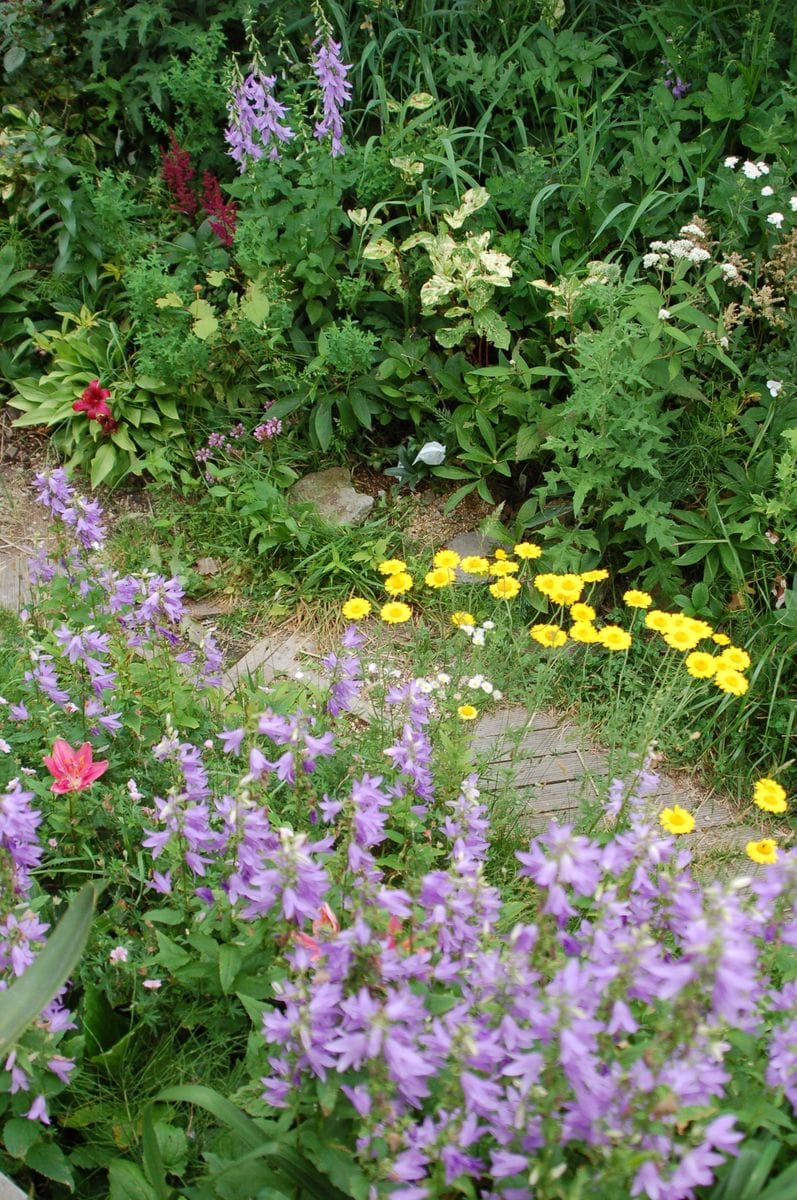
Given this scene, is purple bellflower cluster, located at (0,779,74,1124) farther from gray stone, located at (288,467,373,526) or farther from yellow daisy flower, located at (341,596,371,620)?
gray stone, located at (288,467,373,526)

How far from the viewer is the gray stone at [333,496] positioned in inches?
147

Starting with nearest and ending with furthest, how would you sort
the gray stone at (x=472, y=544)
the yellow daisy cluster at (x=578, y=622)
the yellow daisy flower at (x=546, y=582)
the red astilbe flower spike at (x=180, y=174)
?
1. the yellow daisy cluster at (x=578, y=622)
2. the yellow daisy flower at (x=546, y=582)
3. the gray stone at (x=472, y=544)
4. the red astilbe flower spike at (x=180, y=174)

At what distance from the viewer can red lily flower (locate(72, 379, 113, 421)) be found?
11.7 ft

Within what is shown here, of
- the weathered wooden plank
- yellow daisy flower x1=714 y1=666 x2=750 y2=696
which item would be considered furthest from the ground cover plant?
the weathered wooden plank

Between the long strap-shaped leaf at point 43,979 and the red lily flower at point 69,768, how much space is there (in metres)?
0.55

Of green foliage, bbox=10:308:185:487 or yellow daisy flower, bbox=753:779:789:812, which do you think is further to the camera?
green foliage, bbox=10:308:185:487

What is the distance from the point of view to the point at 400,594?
3.52 meters

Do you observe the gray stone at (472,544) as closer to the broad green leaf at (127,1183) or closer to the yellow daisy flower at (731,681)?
the yellow daisy flower at (731,681)

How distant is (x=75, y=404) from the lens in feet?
11.9

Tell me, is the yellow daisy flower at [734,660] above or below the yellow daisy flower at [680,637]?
below

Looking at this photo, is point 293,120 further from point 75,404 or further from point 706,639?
point 706,639

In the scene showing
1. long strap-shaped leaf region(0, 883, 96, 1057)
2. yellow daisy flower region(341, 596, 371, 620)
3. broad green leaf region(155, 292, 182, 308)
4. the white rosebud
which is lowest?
the white rosebud

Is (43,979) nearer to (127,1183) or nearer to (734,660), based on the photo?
(127,1183)

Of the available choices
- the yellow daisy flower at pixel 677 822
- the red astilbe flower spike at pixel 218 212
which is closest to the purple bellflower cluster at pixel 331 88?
the red astilbe flower spike at pixel 218 212
